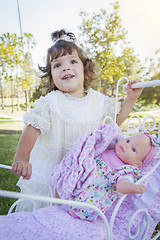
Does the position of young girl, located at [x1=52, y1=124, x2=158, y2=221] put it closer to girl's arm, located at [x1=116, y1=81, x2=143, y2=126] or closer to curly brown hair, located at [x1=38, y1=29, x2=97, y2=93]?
girl's arm, located at [x1=116, y1=81, x2=143, y2=126]

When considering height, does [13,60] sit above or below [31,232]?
above

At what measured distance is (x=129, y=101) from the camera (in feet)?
5.65

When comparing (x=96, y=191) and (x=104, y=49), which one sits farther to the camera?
(x=104, y=49)

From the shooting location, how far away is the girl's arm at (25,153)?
45.4 inches

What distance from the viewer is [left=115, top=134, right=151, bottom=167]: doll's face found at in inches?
48.6

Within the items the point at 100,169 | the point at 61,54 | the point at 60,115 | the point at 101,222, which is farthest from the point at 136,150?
the point at 61,54

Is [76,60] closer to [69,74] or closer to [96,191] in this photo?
[69,74]

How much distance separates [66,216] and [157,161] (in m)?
0.63

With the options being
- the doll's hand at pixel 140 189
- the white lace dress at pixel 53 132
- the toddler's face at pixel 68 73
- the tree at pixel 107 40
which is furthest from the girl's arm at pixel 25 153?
the tree at pixel 107 40

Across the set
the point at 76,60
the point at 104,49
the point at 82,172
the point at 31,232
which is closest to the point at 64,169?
the point at 82,172

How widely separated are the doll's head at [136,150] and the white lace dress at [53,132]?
1.27 feet

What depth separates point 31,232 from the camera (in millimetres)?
958

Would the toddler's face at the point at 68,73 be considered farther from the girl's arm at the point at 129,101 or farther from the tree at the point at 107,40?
the tree at the point at 107,40

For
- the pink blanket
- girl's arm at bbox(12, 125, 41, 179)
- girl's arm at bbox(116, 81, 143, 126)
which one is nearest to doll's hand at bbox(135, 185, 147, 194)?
the pink blanket
